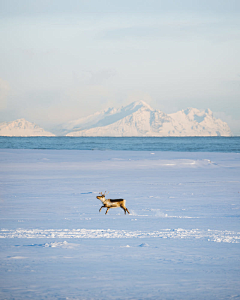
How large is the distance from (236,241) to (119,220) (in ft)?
10.4

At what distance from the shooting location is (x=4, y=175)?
22.2m

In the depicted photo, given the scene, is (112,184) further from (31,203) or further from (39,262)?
(39,262)

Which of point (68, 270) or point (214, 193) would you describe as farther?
point (214, 193)

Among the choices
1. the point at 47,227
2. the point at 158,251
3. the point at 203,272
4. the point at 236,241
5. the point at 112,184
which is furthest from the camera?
the point at 112,184

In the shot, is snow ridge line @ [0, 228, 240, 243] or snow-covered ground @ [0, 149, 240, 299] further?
snow ridge line @ [0, 228, 240, 243]

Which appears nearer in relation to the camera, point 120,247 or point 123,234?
point 120,247

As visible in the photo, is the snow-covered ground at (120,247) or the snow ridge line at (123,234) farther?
the snow ridge line at (123,234)

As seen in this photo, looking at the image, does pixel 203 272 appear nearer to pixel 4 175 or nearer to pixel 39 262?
pixel 39 262

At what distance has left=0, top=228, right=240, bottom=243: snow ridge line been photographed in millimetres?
8586

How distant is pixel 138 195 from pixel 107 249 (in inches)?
285

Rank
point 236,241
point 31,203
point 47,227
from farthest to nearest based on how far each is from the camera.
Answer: point 31,203
point 47,227
point 236,241

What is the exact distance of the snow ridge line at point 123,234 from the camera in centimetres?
859

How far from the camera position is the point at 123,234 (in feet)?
28.8

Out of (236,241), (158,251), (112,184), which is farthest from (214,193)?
(158,251)
